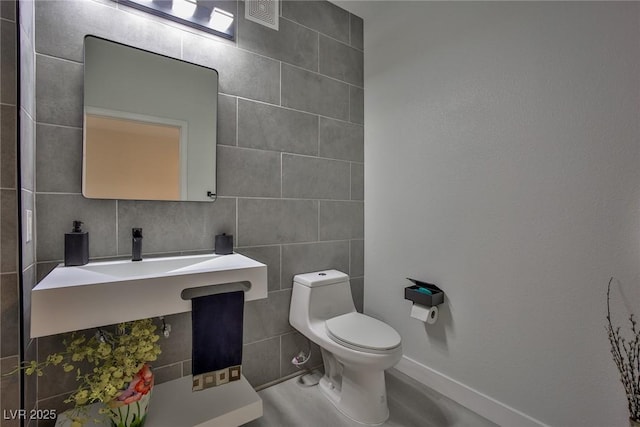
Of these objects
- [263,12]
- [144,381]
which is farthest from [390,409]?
[263,12]

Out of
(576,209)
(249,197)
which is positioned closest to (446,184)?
(576,209)

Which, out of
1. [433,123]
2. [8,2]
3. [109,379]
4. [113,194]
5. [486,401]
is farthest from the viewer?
[433,123]

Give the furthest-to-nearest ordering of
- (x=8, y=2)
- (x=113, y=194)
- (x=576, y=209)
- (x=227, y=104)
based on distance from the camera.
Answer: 1. (x=227, y=104)
2. (x=113, y=194)
3. (x=576, y=209)
4. (x=8, y=2)

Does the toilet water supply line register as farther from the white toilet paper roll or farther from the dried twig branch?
the dried twig branch

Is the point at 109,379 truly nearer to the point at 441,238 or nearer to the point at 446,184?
the point at 441,238

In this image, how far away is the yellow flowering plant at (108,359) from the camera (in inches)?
43.9

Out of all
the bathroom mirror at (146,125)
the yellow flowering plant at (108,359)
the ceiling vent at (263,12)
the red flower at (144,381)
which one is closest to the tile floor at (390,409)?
the red flower at (144,381)

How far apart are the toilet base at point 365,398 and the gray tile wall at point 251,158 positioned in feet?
1.60

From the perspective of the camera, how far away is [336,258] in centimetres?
221

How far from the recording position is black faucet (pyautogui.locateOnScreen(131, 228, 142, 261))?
1.42 m

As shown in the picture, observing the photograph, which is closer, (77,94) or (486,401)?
(77,94)

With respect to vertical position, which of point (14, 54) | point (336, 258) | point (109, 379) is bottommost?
point (109, 379)

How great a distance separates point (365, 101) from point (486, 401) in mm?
2165

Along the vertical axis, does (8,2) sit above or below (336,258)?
above
